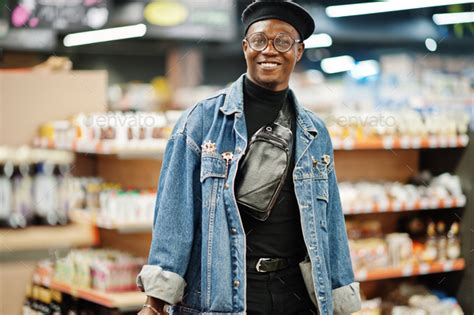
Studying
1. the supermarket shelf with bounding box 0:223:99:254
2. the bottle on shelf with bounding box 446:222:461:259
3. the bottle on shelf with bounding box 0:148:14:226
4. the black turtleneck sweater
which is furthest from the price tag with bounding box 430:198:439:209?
the black turtleneck sweater

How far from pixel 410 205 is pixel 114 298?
82.0 inches

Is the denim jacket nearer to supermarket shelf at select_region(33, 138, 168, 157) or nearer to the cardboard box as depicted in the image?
supermarket shelf at select_region(33, 138, 168, 157)

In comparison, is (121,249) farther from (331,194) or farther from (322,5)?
(322,5)

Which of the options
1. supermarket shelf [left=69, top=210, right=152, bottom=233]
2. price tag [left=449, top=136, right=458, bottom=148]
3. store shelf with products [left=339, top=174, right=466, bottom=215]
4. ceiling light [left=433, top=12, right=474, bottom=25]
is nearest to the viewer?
supermarket shelf [left=69, top=210, right=152, bottom=233]

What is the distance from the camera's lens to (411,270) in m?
4.85

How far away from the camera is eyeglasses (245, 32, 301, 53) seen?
2.18 meters

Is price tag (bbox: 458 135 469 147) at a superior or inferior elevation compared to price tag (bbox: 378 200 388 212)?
superior

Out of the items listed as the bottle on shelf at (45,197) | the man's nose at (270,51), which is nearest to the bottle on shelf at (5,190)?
the bottle on shelf at (45,197)

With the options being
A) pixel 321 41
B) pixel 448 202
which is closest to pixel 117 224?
pixel 448 202

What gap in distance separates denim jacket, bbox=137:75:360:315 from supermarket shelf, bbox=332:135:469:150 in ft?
7.42

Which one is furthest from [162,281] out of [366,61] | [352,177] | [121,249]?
[366,61]

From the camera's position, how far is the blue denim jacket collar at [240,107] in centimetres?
220

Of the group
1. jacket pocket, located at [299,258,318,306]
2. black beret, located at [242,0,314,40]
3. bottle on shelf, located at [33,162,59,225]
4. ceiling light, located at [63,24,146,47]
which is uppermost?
ceiling light, located at [63,24,146,47]

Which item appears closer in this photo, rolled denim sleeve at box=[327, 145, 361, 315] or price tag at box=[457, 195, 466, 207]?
rolled denim sleeve at box=[327, 145, 361, 315]
